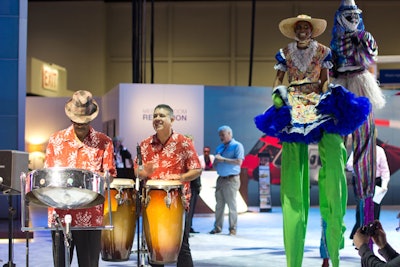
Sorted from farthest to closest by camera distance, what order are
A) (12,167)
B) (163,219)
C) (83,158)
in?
(12,167), (163,219), (83,158)

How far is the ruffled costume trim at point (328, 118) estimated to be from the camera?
4.71 meters

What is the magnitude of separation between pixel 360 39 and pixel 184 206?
1686 mm

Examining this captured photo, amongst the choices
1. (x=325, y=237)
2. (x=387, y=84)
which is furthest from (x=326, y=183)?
(x=387, y=84)

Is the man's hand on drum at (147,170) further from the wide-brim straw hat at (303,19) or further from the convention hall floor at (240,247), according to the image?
the wide-brim straw hat at (303,19)

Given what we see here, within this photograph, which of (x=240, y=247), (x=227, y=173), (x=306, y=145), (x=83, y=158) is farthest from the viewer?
(x=227, y=173)

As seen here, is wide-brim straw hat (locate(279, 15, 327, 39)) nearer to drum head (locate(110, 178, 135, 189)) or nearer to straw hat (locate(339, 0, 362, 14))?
straw hat (locate(339, 0, 362, 14))

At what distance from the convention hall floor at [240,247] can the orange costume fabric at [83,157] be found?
1.94ft

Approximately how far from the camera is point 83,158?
15.3 feet

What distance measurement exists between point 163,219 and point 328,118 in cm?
125

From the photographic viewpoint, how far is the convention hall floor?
21.3 feet

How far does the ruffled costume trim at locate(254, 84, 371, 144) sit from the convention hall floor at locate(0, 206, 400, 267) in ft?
5.73

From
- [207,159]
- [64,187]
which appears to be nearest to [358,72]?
[64,187]

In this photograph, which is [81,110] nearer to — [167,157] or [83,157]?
[83,157]

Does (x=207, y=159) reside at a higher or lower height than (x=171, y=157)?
lower
